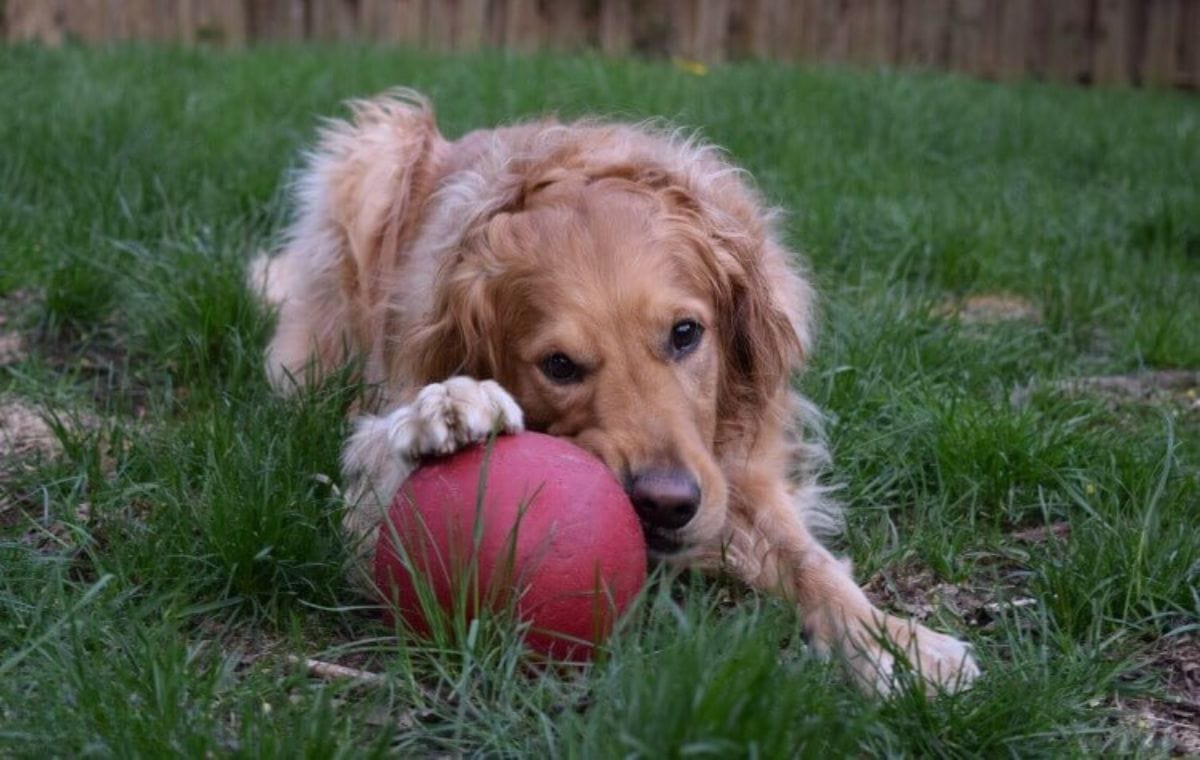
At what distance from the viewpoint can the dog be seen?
2998 millimetres

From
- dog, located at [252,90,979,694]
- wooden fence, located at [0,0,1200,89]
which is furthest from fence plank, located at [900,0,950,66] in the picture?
dog, located at [252,90,979,694]

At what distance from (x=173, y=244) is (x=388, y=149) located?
2.63 ft

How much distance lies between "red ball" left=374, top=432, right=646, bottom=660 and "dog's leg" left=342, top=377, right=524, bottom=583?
6cm

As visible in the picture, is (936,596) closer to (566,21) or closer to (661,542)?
(661,542)

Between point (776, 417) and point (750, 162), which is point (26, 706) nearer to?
point (776, 417)

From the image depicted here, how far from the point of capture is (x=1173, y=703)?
9.37 ft

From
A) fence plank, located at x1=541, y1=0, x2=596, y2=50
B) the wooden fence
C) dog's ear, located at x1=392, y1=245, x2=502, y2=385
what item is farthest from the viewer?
fence plank, located at x1=541, y1=0, x2=596, y2=50

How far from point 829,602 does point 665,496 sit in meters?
0.46

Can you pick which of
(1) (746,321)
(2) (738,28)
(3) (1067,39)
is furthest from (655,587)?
(3) (1067,39)

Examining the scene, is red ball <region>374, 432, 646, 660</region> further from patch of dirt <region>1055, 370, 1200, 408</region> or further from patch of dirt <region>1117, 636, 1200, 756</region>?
patch of dirt <region>1055, 370, 1200, 408</region>

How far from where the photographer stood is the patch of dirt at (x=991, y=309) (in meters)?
5.11

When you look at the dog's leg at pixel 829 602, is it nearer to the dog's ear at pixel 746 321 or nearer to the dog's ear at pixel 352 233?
the dog's ear at pixel 746 321

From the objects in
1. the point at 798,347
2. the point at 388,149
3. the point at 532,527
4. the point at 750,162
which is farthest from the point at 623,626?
the point at 750,162

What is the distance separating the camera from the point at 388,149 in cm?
496
